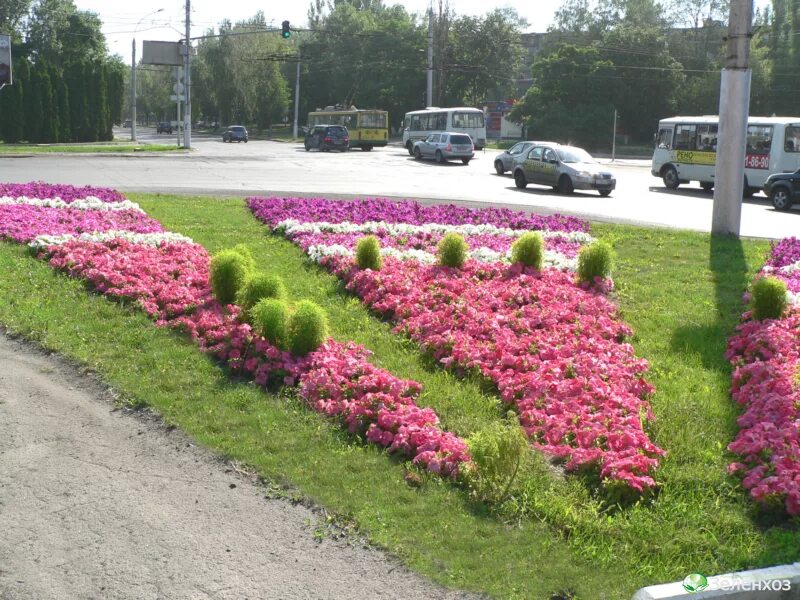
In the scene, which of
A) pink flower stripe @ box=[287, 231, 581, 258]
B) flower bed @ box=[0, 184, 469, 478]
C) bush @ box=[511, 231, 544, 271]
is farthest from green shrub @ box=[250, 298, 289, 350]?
pink flower stripe @ box=[287, 231, 581, 258]

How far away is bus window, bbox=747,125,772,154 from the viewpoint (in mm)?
28906

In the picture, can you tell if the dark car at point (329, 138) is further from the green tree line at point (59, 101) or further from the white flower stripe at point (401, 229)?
the white flower stripe at point (401, 229)

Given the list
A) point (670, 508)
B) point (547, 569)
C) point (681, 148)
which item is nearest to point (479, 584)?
point (547, 569)

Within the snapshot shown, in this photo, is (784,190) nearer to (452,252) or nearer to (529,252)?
(529,252)

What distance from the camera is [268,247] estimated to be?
13.3m

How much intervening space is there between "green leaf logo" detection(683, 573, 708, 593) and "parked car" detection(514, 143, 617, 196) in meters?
23.8

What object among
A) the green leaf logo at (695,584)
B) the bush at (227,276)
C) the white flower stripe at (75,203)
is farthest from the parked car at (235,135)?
the green leaf logo at (695,584)

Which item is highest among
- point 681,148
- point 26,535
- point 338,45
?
point 338,45

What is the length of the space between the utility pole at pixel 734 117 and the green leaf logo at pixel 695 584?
1252 centimetres

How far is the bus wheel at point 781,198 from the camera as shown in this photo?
2370cm

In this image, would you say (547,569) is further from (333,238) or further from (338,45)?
(338,45)

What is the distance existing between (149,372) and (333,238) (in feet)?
19.6

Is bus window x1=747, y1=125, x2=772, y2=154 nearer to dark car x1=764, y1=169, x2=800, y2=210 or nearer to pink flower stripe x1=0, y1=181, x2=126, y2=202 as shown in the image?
dark car x1=764, y1=169, x2=800, y2=210

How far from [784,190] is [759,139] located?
235 inches
